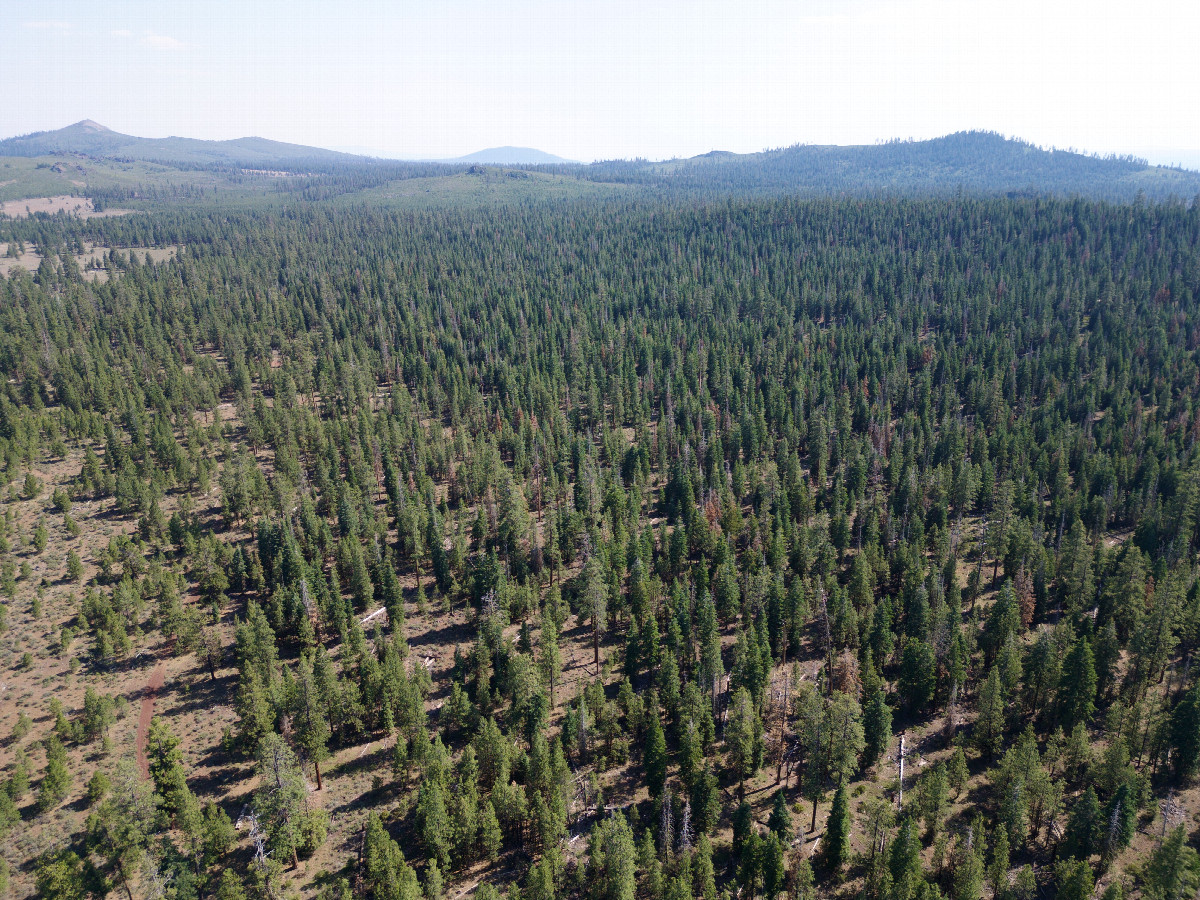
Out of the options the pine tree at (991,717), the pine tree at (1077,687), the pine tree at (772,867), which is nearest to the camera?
the pine tree at (772,867)

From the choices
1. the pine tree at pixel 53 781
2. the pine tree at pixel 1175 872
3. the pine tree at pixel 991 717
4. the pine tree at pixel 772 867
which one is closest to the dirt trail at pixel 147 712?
the pine tree at pixel 53 781

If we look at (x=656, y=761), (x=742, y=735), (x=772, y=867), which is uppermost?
(x=742, y=735)

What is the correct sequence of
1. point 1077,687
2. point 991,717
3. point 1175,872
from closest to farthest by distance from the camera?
1. point 1175,872
2. point 991,717
3. point 1077,687

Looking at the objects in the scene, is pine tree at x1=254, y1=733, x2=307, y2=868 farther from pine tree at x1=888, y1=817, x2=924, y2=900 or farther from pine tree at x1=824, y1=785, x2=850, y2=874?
pine tree at x1=888, y1=817, x2=924, y2=900

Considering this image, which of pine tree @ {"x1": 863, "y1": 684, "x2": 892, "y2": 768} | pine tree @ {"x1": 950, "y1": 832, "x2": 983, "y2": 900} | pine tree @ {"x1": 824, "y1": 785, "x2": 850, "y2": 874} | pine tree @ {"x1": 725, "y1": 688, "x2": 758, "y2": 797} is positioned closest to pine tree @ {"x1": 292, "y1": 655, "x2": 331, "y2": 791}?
pine tree @ {"x1": 725, "y1": 688, "x2": 758, "y2": 797}

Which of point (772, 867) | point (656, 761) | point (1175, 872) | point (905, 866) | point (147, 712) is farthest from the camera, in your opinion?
point (147, 712)

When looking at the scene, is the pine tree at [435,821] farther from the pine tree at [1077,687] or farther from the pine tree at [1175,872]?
the pine tree at [1077,687]

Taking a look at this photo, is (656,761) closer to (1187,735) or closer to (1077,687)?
(1077,687)

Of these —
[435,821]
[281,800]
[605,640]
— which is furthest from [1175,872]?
[281,800]

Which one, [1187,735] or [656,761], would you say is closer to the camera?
[656,761]
